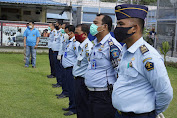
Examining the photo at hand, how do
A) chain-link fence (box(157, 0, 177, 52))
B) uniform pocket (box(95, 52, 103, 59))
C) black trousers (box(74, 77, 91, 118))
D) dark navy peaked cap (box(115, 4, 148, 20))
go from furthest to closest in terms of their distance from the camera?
1. chain-link fence (box(157, 0, 177, 52))
2. black trousers (box(74, 77, 91, 118))
3. uniform pocket (box(95, 52, 103, 59))
4. dark navy peaked cap (box(115, 4, 148, 20))

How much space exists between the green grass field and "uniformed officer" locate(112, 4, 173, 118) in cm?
368

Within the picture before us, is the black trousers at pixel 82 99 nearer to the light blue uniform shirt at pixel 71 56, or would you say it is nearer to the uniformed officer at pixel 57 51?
the light blue uniform shirt at pixel 71 56

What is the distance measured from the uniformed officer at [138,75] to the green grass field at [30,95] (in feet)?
12.1

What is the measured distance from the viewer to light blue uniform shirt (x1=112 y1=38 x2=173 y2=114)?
2582 millimetres

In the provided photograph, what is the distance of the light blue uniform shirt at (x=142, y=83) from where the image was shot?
2582 mm

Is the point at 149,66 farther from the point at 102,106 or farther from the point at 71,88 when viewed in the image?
the point at 71,88

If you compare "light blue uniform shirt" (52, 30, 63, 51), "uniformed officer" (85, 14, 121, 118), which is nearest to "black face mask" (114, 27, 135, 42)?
"uniformed officer" (85, 14, 121, 118)

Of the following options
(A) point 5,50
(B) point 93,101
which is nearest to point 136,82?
(B) point 93,101

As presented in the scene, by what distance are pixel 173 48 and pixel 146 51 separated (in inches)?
534

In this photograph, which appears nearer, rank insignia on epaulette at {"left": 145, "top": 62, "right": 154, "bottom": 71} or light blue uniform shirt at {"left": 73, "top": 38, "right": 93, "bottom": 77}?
rank insignia on epaulette at {"left": 145, "top": 62, "right": 154, "bottom": 71}

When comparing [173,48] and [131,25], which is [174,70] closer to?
[173,48]

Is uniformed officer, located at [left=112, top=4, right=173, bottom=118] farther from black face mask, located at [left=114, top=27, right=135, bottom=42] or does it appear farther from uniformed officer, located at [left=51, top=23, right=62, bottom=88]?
uniformed officer, located at [left=51, top=23, right=62, bottom=88]

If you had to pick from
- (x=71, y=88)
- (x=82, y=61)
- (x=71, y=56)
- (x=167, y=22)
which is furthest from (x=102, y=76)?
(x=167, y=22)

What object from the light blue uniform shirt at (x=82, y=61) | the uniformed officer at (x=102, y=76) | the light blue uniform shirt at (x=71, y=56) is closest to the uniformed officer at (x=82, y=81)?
the light blue uniform shirt at (x=82, y=61)
